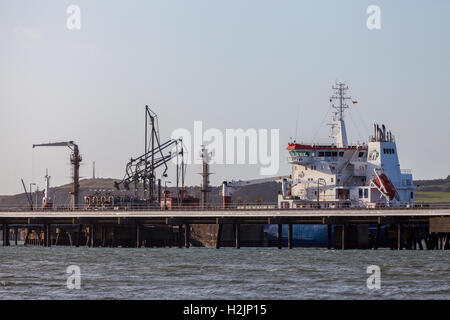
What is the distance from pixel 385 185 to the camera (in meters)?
124

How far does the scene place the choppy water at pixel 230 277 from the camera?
5906cm

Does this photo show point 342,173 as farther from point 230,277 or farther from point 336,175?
point 230,277

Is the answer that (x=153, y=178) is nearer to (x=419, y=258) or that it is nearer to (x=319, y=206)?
(x=319, y=206)

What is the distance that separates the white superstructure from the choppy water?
93.3 ft

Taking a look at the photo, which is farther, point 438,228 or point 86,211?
point 86,211

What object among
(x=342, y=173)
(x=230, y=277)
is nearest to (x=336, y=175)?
(x=342, y=173)

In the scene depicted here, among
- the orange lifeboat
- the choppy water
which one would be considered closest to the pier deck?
the orange lifeboat

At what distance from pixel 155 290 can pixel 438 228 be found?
159ft

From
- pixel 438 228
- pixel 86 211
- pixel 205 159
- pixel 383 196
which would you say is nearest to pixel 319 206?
pixel 383 196

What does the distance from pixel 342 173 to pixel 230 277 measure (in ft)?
201

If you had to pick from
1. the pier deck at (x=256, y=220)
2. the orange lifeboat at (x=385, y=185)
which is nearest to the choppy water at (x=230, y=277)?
the pier deck at (x=256, y=220)

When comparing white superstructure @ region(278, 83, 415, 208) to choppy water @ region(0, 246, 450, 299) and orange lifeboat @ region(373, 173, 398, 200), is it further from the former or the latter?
choppy water @ region(0, 246, 450, 299)
